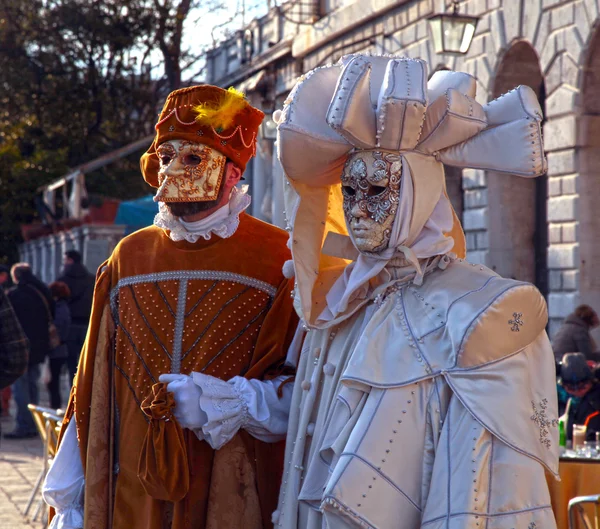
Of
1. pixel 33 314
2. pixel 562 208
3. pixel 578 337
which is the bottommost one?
pixel 578 337

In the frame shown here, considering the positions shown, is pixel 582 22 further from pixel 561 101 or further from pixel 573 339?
pixel 573 339

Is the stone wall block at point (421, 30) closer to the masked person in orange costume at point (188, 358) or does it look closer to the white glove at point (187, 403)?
the masked person in orange costume at point (188, 358)

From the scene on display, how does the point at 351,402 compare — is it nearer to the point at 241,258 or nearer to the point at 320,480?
the point at 320,480

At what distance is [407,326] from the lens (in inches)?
102

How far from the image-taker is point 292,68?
17516 millimetres

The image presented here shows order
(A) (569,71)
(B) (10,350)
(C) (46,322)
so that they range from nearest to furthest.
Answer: (B) (10,350), (C) (46,322), (A) (569,71)

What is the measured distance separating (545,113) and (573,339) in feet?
12.3

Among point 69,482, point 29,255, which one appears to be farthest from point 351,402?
point 29,255

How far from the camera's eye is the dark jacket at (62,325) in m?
11.2

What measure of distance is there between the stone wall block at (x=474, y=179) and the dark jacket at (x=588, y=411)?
19.0 ft

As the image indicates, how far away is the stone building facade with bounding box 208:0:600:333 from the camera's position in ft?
34.9

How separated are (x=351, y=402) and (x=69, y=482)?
1.20 meters

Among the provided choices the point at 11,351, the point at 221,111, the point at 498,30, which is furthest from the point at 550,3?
the point at 221,111

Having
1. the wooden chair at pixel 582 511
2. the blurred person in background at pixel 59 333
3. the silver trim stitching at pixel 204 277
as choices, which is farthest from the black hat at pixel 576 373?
the blurred person in background at pixel 59 333
